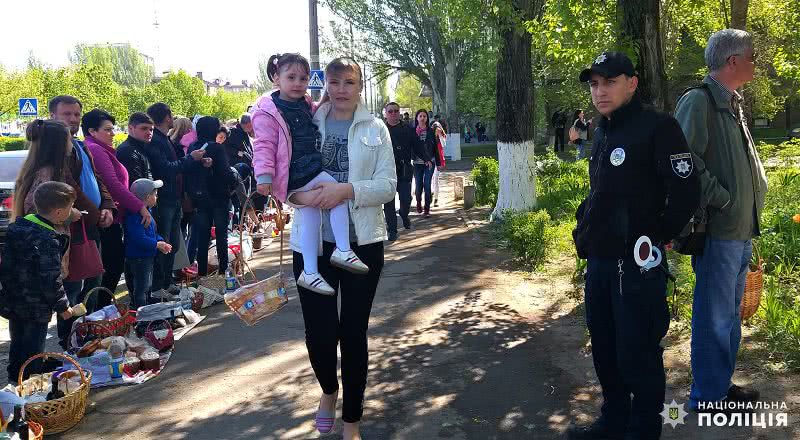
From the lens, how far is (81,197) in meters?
5.64

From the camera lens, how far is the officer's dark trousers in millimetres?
3529

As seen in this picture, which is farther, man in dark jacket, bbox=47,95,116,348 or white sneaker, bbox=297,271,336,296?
man in dark jacket, bbox=47,95,116,348

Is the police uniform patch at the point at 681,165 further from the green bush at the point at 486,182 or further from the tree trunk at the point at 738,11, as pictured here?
the tree trunk at the point at 738,11

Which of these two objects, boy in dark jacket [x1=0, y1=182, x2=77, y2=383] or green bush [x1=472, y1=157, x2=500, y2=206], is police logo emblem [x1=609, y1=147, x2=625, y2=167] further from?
green bush [x1=472, y1=157, x2=500, y2=206]

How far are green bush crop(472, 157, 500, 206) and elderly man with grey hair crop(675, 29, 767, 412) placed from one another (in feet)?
32.1

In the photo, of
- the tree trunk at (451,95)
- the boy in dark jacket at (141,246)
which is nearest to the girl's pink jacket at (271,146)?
the boy in dark jacket at (141,246)

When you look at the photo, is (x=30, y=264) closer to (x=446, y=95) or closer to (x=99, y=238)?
(x=99, y=238)

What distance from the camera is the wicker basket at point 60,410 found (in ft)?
13.5

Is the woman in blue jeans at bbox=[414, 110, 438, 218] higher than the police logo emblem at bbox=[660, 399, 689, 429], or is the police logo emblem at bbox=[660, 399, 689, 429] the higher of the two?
the woman in blue jeans at bbox=[414, 110, 438, 218]

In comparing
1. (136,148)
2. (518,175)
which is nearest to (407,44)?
(518,175)

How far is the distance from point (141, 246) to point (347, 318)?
3.35 m

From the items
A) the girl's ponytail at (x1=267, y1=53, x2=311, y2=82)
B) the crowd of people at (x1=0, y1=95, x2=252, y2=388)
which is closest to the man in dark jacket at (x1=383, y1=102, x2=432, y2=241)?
the crowd of people at (x1=0, y1=95, x2=252, y2=388)

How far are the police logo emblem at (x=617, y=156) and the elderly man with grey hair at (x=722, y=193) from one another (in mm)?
522

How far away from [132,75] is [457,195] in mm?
98132
